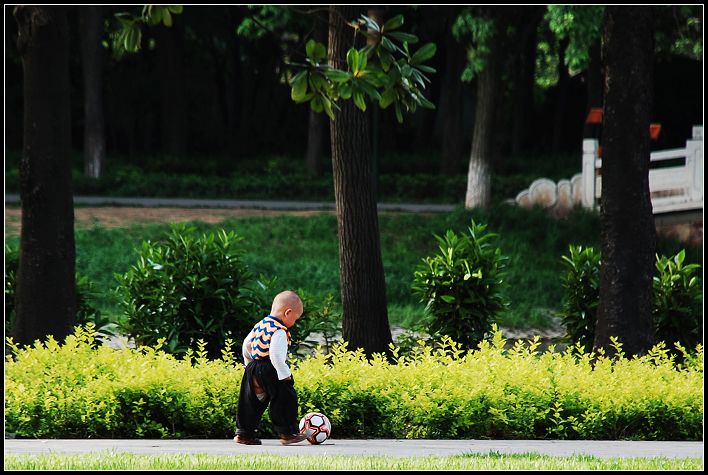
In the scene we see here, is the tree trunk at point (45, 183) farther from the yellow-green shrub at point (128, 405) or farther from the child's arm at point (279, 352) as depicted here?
the child's arm at point (279, 352)

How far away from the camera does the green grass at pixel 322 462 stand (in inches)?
272

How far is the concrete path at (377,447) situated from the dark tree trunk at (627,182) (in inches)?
105

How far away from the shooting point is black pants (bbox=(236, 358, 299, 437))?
26.4 ft

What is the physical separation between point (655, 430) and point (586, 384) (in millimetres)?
642

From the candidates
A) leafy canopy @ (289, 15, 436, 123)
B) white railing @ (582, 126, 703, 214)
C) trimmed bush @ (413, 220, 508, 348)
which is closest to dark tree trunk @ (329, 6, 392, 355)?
trimmed bush @ (413, 220, 508, 348)

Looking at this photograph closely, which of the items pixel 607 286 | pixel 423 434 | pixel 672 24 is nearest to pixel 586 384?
pixel 423 434

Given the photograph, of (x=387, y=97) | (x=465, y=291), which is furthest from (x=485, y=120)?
(x=387, y=97)

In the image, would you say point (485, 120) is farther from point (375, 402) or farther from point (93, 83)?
point (375, 402)

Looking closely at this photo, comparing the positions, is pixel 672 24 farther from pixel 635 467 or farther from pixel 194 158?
pixel 635 467

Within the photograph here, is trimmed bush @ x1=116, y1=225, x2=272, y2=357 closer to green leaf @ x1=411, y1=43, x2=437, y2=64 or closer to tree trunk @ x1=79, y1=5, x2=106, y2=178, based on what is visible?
green leaf @ x1=411, y1=43, x2=437, y2=64

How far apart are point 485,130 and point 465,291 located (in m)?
13.1

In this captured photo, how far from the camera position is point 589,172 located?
76.1 feet

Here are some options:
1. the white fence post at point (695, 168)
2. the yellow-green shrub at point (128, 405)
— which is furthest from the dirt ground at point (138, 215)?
the yellow-green shrub at point (128, 405)

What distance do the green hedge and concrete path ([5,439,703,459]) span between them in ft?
0.71
